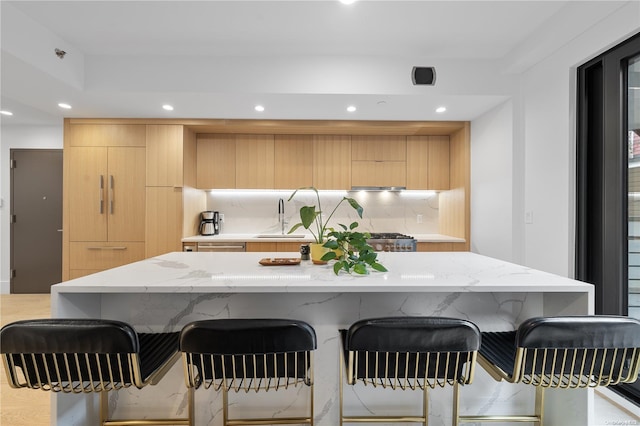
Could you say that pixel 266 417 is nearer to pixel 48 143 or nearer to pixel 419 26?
pixel 419 26

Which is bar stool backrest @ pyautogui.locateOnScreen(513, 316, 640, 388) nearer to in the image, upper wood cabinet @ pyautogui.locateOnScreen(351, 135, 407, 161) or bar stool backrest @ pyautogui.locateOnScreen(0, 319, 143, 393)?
bar stool backrest @ pyautogui.locateOnScreen(0, 319, 143, 393)

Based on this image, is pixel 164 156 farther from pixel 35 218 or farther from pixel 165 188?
pixel 35 218

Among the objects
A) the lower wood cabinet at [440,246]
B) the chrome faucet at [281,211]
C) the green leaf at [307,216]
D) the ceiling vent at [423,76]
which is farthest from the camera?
the chrome faucet at [281,211]

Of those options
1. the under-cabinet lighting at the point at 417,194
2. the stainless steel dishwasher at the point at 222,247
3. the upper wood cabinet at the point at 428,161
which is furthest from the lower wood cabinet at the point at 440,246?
the stainless steel dishwasher at the point at 222,247

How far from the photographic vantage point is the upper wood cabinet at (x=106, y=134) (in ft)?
12.3

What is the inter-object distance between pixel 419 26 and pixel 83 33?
8.64 ft

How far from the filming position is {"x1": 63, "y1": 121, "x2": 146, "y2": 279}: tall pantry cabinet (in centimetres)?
373

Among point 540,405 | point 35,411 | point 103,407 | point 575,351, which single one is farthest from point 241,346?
point 35,411

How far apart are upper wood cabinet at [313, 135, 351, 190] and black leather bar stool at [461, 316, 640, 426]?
3.13m

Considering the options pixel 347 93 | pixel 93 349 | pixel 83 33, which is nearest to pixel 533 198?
pixel 347 93

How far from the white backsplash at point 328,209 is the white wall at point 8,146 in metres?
2.58

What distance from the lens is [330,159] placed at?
416 cm

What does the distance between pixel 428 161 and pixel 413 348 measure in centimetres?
349

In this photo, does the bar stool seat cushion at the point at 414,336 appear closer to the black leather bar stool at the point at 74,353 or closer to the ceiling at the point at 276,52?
the black leather bar stool at the point at 74,353
